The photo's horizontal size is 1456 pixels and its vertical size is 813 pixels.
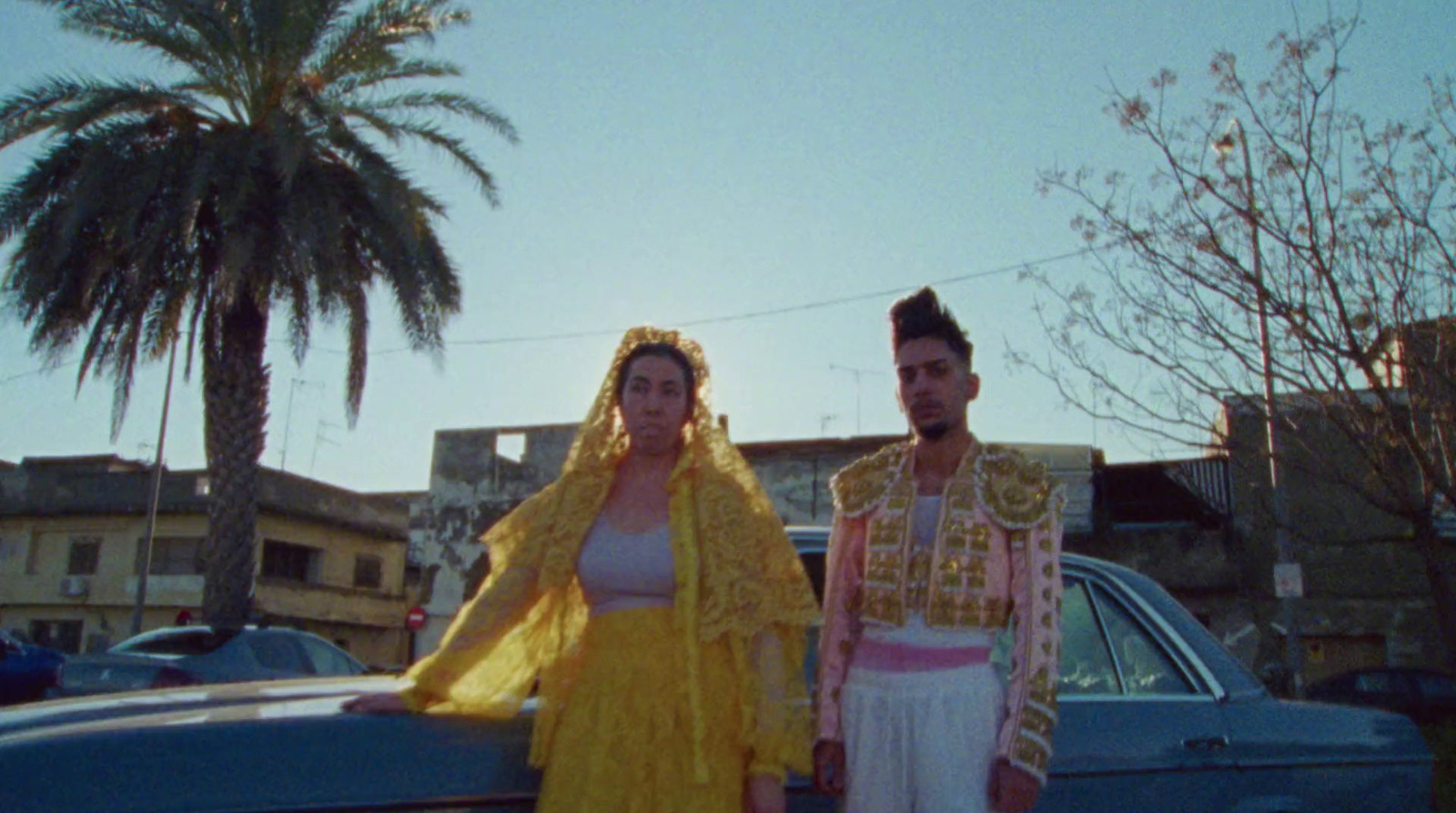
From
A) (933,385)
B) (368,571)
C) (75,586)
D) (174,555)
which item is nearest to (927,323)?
(933,385)

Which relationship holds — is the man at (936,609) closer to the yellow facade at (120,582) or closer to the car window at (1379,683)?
the car window at (1379,683)

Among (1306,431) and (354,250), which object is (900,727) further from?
(354,250)

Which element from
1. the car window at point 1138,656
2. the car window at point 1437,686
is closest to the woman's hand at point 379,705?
the car window at point 1138,656

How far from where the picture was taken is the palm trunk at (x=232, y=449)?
43.4 feet

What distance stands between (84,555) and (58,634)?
2.10m

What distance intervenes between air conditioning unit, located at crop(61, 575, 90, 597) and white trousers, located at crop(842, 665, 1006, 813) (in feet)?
109

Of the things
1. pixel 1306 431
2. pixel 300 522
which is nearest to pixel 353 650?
pixel 300 522

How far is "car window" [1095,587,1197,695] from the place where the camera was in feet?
11.4

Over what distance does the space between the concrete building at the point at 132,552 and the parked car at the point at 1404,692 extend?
23.0 m

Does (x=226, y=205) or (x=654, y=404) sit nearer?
(x=654, y=404)

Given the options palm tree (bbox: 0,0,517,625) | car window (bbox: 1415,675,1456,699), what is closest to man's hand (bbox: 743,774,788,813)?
palm tree (bbox: 0,0,517,625)

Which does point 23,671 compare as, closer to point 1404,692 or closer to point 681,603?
point 681,603

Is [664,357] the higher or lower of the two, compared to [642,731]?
higher

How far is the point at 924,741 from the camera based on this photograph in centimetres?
257
